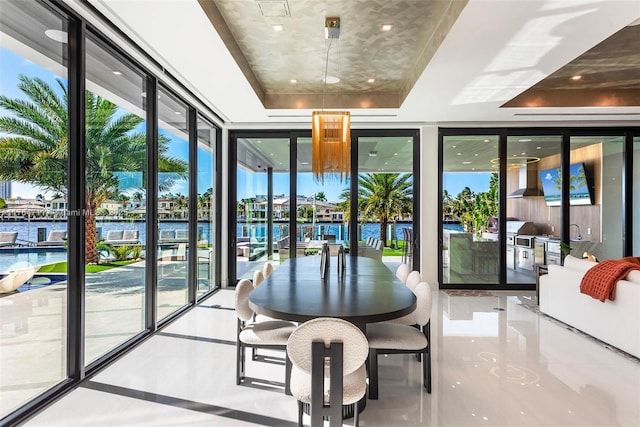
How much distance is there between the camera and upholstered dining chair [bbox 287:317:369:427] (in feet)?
5.81

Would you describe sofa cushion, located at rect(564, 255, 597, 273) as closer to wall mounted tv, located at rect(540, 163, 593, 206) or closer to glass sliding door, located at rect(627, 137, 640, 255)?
wall mounted tv, located at rect(540, 163, 593, 206)

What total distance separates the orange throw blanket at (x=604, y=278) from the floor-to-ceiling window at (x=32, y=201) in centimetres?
498

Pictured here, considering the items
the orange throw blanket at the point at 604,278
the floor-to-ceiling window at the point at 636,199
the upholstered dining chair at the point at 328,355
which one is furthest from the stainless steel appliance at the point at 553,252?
the upholstered dining chair at the point at 328,355

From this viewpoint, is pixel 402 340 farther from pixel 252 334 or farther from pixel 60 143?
pixel 60 143

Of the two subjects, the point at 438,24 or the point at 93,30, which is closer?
the point at 93,30

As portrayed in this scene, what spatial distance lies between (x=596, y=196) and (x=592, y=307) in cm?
361

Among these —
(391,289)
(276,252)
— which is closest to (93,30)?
(391,289)

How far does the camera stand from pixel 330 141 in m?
3.80

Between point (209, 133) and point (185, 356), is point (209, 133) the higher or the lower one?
the higher one

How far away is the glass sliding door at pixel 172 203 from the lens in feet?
14.3

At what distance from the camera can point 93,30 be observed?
10.0 feet

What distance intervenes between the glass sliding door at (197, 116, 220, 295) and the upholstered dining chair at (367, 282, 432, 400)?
3.68 m

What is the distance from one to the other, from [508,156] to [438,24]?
4084 millimetres

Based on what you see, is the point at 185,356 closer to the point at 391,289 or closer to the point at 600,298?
the point at 391,289
